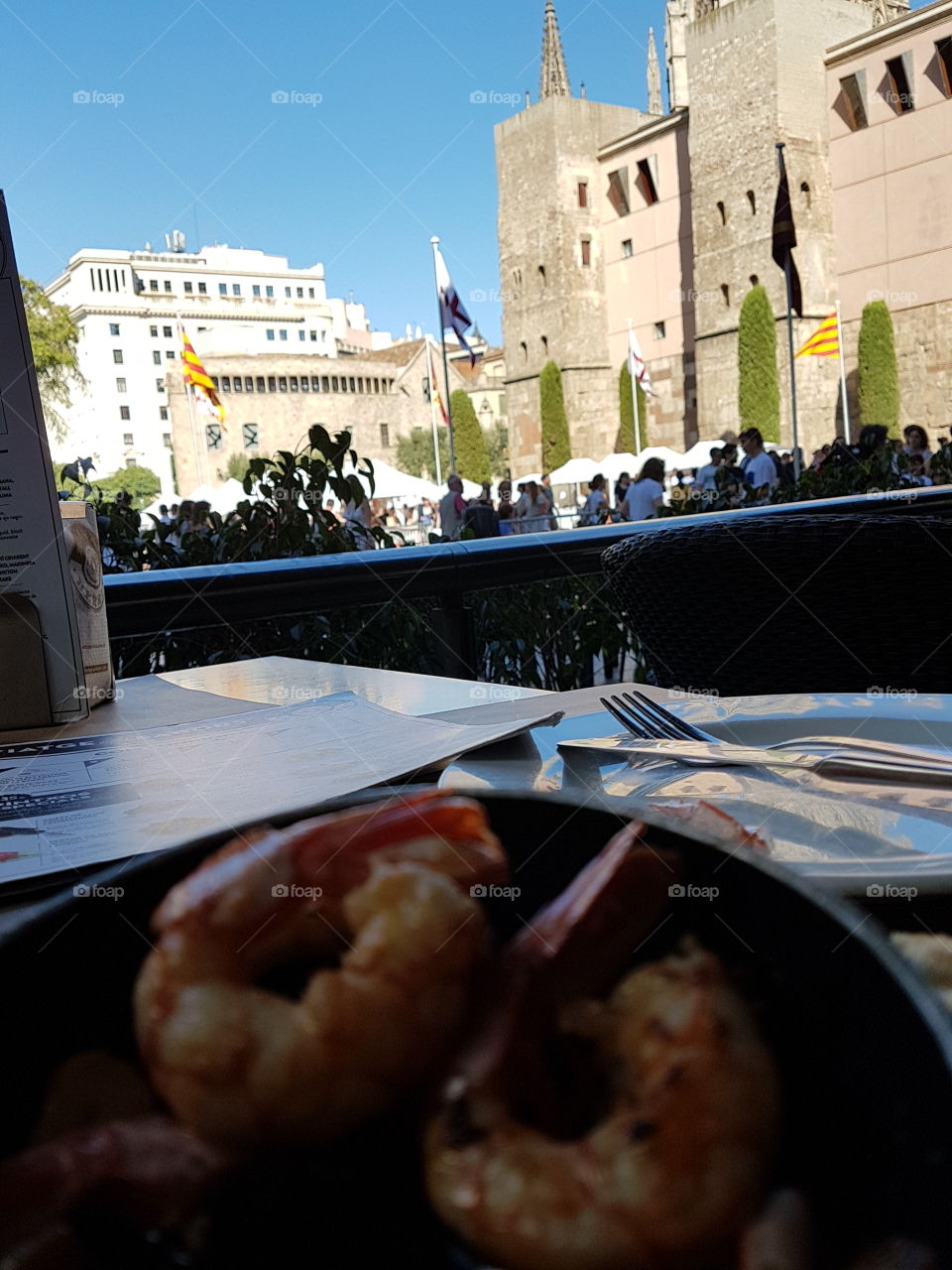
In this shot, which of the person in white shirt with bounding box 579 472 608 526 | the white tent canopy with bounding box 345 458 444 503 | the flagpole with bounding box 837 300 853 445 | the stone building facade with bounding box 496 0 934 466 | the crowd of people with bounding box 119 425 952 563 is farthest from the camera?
the white tent canopy with bounding box 345 458 444 503

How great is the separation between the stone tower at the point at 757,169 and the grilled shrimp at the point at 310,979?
938 inches

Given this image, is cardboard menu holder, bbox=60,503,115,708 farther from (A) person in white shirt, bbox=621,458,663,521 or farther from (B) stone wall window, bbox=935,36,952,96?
(B) stone wall window, bbox=935,36,952,96

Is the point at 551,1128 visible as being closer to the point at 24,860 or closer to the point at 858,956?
the point at 858,956

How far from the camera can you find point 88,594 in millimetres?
934

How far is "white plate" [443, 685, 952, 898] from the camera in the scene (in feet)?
1.03

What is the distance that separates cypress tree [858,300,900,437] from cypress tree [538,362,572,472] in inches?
309

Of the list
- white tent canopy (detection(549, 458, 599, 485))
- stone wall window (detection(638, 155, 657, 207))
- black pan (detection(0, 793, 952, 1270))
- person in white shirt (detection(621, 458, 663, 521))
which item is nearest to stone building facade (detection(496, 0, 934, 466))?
stone wall window (detection(638, 155, 657, 207))

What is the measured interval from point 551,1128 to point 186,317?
66.0 meters

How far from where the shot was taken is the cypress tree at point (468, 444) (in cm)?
3625

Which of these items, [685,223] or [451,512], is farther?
[685,223]

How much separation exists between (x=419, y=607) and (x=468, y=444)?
34.4 meters

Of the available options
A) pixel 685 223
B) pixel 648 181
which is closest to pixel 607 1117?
pixel 685 223

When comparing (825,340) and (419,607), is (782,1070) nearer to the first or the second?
(419,607)

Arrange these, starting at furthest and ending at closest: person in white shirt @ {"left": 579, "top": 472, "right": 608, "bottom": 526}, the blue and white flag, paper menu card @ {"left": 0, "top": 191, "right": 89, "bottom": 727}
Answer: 1. the blue and white flag
2. person in white shirt @ {"left": 579, "top": 472, "right": 608, "bottom": 526}
3. paper menu card @ {"left": 0, "top": 191, "right": 89, "bottom": 727}
